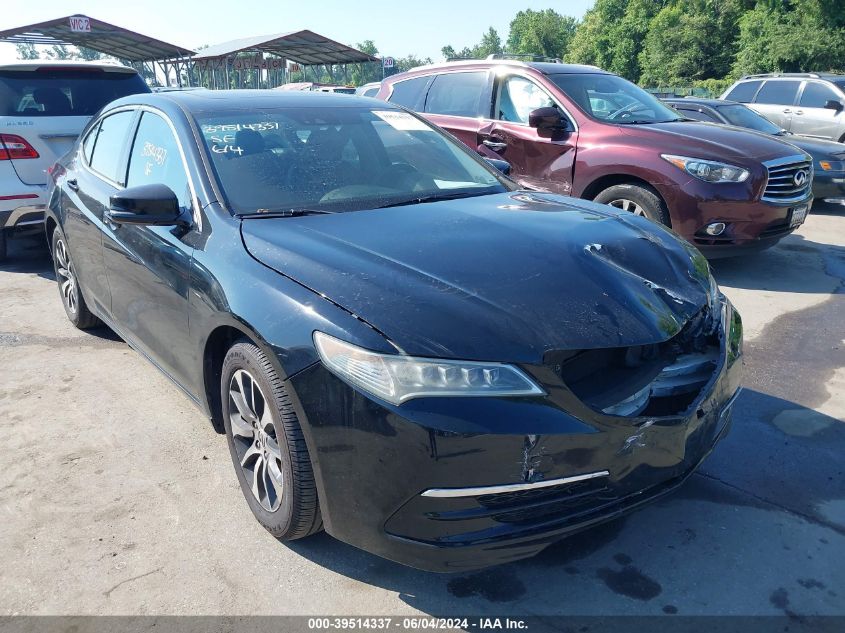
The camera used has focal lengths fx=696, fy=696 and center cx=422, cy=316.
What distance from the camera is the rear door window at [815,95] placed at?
11672 millimetres

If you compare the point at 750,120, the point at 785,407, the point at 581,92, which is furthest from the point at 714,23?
the point at 785,407

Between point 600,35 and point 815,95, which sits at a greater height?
point 600,35

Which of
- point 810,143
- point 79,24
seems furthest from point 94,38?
point 810,143

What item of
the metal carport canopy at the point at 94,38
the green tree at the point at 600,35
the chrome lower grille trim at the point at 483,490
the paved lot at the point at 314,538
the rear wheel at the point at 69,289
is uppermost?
the green tree at the point at 600,35

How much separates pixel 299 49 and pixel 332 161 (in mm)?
27067

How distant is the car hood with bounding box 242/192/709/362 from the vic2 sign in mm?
24068

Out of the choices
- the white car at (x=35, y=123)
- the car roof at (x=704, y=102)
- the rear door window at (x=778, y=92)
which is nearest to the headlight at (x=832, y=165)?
the car roof at (x=704, y=102)

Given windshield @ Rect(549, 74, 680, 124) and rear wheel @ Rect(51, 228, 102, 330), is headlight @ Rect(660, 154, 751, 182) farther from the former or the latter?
rear wheel @ Rect(51, 228, 102, 330)

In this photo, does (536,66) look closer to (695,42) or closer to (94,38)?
(94,38)

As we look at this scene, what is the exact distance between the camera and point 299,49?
28.1 m

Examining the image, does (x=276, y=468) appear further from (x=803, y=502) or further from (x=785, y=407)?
(x=785, y=407)

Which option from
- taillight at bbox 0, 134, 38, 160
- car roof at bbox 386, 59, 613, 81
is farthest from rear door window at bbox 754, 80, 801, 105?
taillight at bbox 0, 134, 38, 160

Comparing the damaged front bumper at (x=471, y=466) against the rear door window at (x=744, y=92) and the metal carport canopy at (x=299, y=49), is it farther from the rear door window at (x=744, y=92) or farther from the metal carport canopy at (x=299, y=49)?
the metal carport canopy at (x=299, y=49)

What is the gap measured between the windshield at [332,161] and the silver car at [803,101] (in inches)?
404
